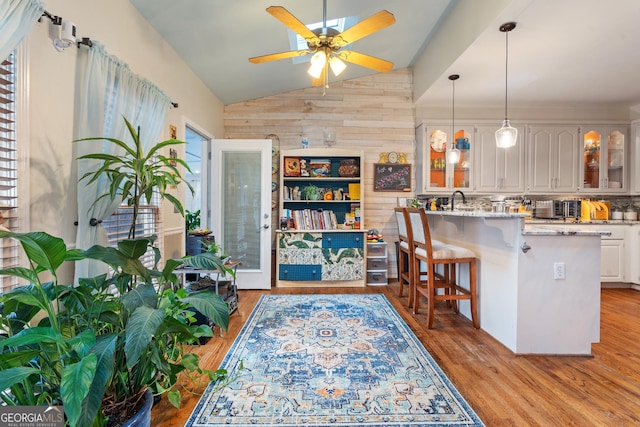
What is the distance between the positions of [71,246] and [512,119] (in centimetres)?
534

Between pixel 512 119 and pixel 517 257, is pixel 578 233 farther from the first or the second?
pixel 512 119

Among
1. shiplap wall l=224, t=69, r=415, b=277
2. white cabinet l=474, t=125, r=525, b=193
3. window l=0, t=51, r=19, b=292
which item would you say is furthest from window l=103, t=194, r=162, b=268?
white cabinet l=474, t=125, r=525, b=193

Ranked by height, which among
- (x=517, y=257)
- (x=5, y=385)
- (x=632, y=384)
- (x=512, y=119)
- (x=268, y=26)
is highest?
(x=268, y=26)

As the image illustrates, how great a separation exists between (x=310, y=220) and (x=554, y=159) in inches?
143

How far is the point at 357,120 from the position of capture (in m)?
4.69

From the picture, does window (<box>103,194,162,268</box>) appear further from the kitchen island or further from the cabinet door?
the cabinet door

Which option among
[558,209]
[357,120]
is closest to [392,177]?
[357,120]

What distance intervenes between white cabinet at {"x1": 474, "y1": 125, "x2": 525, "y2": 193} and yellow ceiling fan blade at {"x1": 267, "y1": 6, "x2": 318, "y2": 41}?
3203 millimetres

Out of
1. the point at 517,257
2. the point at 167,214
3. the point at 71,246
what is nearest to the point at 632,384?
the point at 517,257

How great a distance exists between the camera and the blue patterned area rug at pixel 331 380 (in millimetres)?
1602

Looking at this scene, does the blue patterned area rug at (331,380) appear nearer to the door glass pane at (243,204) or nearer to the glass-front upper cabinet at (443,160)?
the door glass pane at (243,204)

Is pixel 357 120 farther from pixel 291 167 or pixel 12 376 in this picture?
pixel 12 376

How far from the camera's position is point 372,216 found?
15.4ft

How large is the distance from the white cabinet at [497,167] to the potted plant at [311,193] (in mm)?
2280
